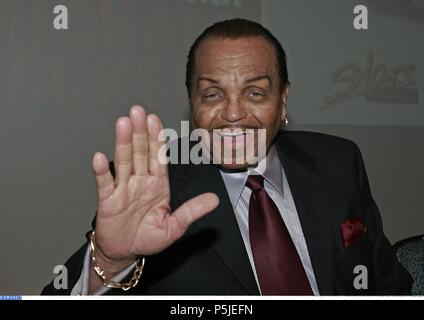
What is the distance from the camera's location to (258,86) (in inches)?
35.9

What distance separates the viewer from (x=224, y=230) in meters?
0.87

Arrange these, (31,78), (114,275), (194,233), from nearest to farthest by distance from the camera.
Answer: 1. (114,275)
2. (194,233)
3. (31,78)

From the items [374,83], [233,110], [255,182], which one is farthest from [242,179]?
[374,83]

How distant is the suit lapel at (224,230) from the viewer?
2.76 feet

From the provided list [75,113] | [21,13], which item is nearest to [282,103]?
[75,113]

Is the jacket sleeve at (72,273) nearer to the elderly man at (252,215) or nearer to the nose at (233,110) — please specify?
the elderly man at (252,215)

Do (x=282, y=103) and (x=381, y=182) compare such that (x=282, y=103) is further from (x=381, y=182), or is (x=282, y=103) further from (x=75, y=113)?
(x=75, y=113)

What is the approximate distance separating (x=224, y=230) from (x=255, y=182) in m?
0.11

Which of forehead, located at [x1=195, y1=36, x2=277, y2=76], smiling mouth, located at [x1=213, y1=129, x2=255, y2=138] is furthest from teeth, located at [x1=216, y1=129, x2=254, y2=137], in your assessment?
forehead, located at [x1=195, y1=36, x2=277, y2=76]

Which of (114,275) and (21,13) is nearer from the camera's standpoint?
(114,275)

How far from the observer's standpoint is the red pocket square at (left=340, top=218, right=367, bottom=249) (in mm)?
934

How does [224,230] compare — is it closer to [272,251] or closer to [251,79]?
[272,251]
